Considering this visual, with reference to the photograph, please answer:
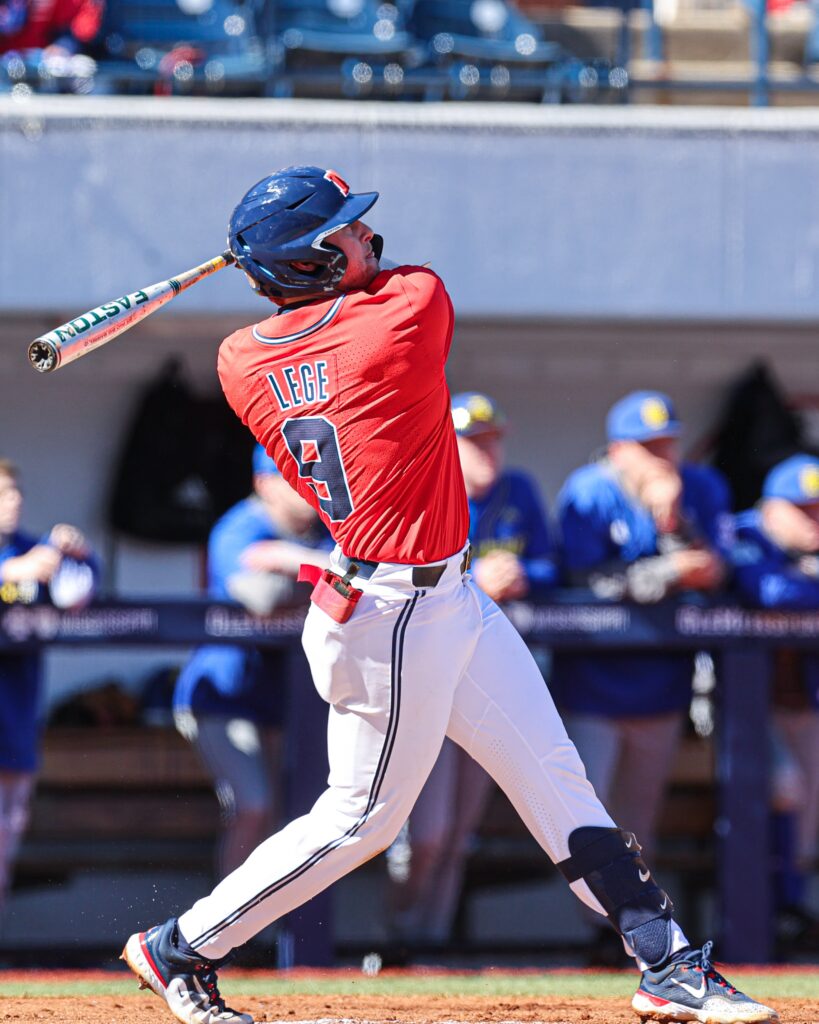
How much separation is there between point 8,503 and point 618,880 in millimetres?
2971

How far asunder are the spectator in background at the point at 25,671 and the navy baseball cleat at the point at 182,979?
2079 mm

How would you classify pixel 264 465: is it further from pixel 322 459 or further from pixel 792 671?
pixel 322 459

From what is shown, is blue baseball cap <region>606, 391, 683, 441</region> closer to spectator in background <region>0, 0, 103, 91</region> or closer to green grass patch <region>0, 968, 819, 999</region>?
green grass patch <region>0, 968, 819, 999</region>

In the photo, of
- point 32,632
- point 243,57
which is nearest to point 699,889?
point 32,632

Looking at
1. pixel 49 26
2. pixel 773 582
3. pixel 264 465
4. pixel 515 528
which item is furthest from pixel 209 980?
pixel 49 26

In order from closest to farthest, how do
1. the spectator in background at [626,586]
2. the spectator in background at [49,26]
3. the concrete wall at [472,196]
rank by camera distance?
the spectator in background at [626,586]
the concrete wall at [472,196]
the spectator in background at [49,26]

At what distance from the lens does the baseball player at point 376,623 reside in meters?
3.22

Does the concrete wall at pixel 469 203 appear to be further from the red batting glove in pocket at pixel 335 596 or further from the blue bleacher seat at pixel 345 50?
the red batting glove in pocket at pixel 335 596

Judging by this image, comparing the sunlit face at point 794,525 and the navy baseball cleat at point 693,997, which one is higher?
the navy baseball cleat at point 693,997

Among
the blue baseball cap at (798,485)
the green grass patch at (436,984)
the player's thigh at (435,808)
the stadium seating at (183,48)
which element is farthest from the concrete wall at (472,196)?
the green grass patch at (436,984)

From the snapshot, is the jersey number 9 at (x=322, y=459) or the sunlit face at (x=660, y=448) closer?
the jersey number 9 at (x=322, y=459)

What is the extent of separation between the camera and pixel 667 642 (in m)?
5.40

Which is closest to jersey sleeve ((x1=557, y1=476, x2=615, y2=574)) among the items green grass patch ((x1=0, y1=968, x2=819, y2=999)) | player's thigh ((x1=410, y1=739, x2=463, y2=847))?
player's thigh ((x1=410, y1=739, x2=463, y2=847))

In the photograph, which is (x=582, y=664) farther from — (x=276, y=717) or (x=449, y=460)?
(x=449, y=460)
